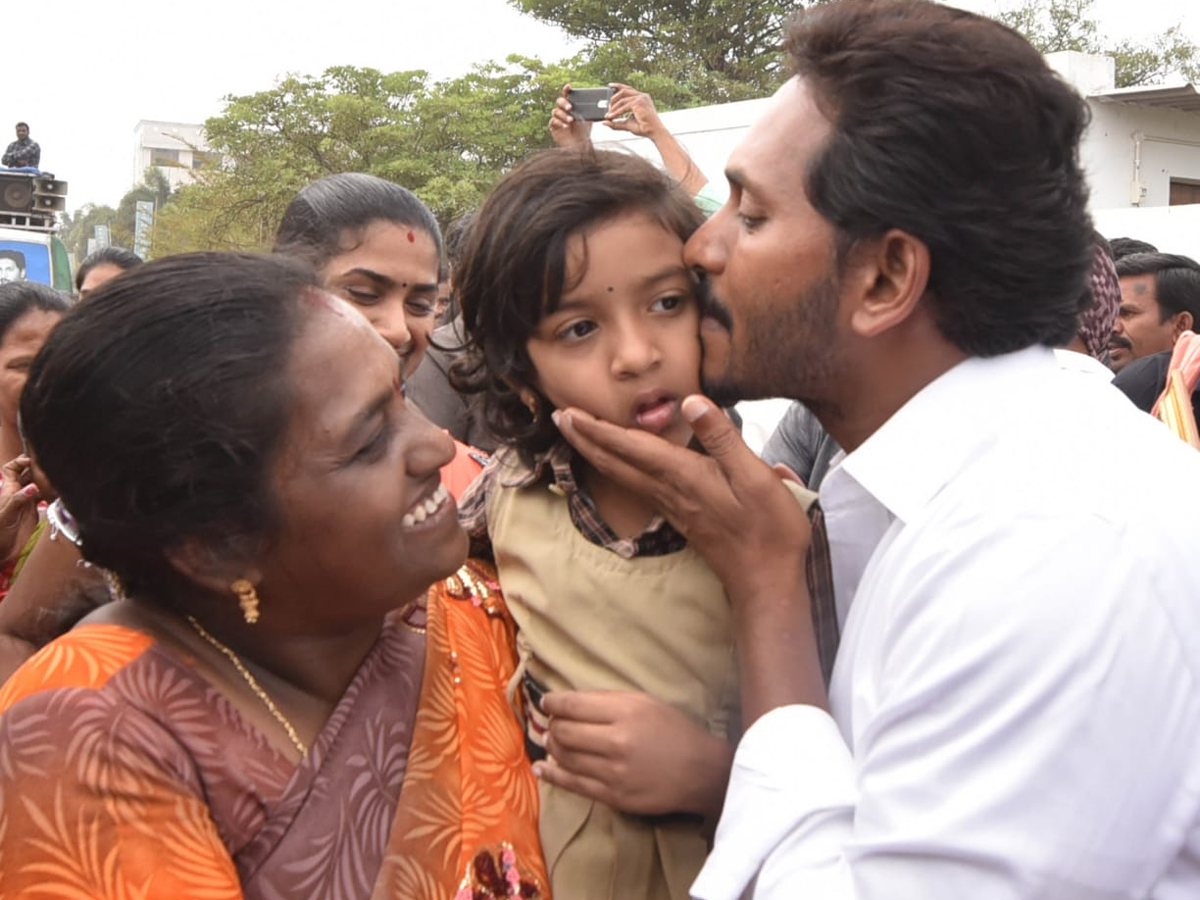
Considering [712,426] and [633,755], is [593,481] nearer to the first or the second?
[712,426]

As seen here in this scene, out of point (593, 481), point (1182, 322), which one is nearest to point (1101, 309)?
point (593, 481)

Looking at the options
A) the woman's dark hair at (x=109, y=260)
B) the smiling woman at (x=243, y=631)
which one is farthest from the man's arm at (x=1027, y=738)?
the woman's dark hair at (x=109, y=260)

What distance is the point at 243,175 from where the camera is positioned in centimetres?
2812

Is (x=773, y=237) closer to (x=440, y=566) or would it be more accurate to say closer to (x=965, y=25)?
(x=965, y=25)

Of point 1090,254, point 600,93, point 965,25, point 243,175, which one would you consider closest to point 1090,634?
point 1090,254

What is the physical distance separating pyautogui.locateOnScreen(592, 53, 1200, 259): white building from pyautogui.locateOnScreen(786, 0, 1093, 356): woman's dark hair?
1164 cm

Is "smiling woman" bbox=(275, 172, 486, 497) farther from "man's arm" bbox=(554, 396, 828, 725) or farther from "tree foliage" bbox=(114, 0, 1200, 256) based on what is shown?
"tree foliage" bbox=(114, 0, 1200, 256)

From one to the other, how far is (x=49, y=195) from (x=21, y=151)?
496cm

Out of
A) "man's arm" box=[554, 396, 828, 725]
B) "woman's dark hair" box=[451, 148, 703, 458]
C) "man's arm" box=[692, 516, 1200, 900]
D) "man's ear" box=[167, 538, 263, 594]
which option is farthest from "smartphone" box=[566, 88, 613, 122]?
"man's arm" box=[692, 516, 1200, 900]

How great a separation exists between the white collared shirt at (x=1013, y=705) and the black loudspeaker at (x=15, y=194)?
16.5 m

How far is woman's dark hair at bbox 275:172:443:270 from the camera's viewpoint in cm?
311

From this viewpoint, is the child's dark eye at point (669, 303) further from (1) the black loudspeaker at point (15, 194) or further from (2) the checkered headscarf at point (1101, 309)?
(1) the black loudspeaker at point (15, 194)

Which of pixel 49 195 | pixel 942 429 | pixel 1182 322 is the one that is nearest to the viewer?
pixel 942 429

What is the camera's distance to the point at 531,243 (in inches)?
87.3
